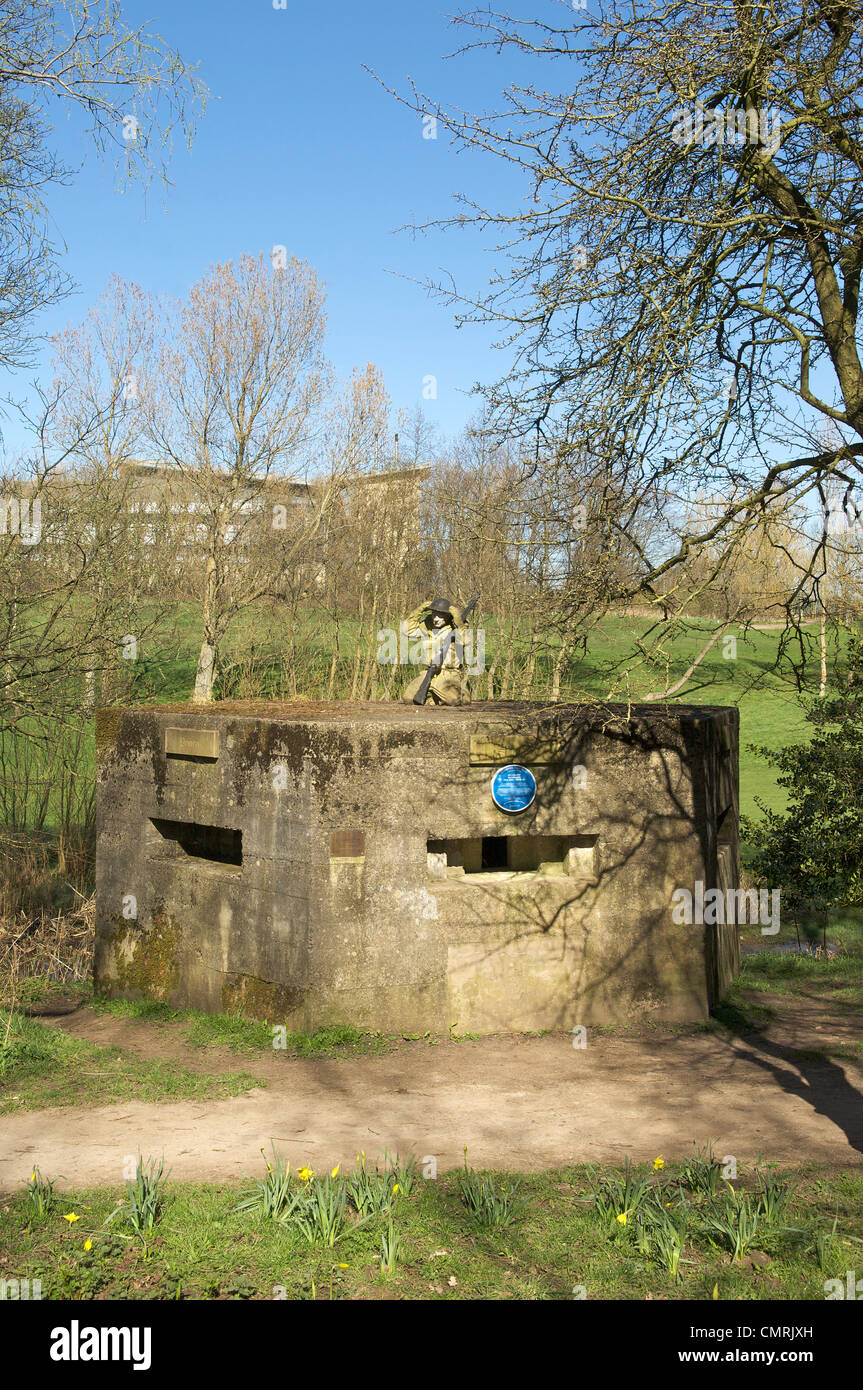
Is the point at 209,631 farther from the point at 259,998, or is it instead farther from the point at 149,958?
the point at 259,998

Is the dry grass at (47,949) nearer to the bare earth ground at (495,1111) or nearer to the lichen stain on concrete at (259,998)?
the lichen stain on concrete at (259,998)

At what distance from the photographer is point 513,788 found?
7043 mm

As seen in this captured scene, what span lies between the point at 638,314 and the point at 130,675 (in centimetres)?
1001

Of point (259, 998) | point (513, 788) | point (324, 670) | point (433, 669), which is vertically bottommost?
point (259, 998)

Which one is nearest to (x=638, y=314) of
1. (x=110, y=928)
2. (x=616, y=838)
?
(x=616, y=838)

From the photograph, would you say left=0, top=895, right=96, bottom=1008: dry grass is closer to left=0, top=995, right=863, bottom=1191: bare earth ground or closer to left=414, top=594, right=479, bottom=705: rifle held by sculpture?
left=0, top=995, right=863, bottom=1191: bare earth ground

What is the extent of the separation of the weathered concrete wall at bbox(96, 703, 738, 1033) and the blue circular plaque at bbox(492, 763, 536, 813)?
2.8 inches

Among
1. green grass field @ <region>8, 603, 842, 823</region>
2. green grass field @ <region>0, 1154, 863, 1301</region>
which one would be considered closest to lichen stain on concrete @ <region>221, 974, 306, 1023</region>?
green grass field @ <region>0, 1154, 863, 1301</region>

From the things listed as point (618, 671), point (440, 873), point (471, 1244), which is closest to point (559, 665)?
point (618, 671)

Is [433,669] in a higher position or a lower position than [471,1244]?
higher

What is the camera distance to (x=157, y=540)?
55.4ft

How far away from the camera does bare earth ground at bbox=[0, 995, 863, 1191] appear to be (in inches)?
199

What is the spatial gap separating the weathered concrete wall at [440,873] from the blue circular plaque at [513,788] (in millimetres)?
72

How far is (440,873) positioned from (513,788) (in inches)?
28.4
